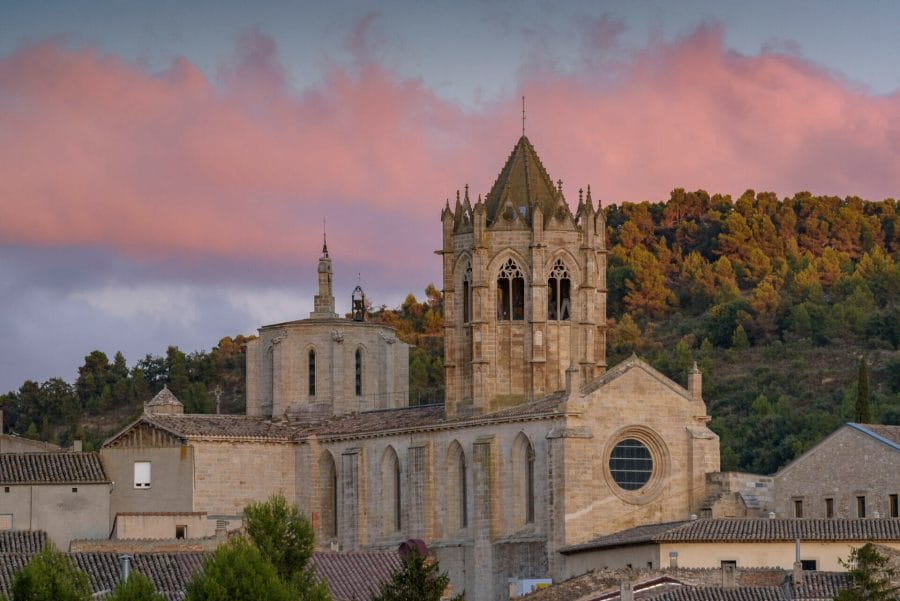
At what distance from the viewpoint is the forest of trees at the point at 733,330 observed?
11544cm

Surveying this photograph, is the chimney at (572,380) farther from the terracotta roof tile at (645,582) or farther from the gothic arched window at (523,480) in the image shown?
the terracotta roof tile at (645,582)

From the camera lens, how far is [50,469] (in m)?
86.1

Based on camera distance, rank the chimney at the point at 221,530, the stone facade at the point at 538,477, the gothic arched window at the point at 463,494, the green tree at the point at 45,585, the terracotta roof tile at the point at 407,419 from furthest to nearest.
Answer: the gothic arched window at the point at 463,494 → the terracotta roof tile at the point at 407,419 → the stone facade at the point at 538,477 → the chimney at the point at 221,530 → the green tree at the point at 45,585

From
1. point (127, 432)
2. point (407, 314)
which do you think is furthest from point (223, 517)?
point (407, 314)

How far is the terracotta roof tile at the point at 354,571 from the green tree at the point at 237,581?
10496mm

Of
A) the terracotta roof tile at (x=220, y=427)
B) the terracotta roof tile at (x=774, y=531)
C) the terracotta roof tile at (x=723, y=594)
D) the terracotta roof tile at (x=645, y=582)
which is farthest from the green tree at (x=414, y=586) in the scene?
the terracotta roof tile at (x=220, y=427)

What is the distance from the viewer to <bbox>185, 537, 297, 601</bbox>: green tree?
180ft

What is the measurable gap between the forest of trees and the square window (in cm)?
1809

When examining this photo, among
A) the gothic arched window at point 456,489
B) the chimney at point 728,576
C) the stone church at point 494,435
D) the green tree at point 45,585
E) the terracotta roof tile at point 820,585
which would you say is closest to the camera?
the green tree at point 45,585

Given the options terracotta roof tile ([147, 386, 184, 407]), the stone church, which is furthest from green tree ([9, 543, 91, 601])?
terracotta roof tile ([147, 386, 184, 407])

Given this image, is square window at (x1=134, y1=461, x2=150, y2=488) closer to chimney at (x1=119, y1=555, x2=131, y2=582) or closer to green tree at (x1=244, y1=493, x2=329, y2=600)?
chimney at (x1=119, y1=555, x2=131, y2=582)

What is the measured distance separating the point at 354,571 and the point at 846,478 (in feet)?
52.4

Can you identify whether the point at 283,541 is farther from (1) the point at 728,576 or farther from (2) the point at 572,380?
(2) the point at 572,380

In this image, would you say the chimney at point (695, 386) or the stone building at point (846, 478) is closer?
the stone building at point (846, 478)
